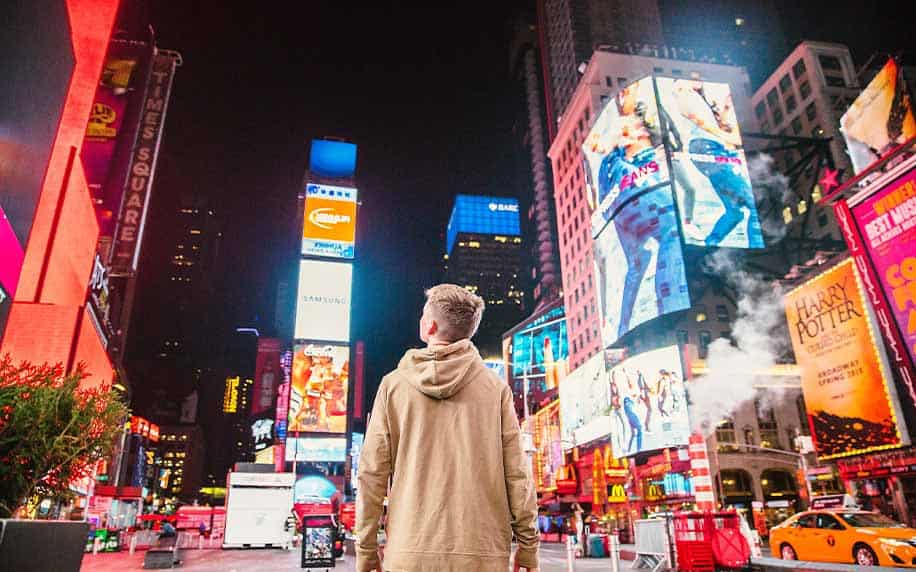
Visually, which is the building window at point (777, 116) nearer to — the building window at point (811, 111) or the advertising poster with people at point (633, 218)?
the building window at point (811, 111)

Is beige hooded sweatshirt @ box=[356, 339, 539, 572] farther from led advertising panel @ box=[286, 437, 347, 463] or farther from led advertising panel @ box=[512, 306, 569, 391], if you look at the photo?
led advertising panel @ box=[512, 306, 569, 391]

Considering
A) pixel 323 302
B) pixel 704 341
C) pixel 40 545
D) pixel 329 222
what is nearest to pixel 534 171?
pixel 329 222

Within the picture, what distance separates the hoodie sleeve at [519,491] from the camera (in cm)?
226

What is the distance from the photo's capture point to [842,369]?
2503 cm

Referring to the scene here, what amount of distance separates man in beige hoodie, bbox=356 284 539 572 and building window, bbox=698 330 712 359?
52.0m

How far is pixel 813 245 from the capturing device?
47.1 meters

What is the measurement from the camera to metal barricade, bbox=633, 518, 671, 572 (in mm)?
13344

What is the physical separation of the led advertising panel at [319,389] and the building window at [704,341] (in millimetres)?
36391

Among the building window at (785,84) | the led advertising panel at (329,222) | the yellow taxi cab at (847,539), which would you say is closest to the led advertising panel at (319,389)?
the led advertising panel at (329,222)

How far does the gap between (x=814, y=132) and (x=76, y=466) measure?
65.1 m

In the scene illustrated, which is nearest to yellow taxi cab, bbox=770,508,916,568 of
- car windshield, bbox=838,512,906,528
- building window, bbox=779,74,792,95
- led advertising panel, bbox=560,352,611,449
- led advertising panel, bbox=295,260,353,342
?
car windshield, bbox=838,512,906,528

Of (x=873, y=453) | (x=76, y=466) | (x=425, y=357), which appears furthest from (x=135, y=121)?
(x=873, y=453)

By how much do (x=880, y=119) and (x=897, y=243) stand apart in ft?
29.8

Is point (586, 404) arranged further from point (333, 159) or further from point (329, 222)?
point (333, 159)
